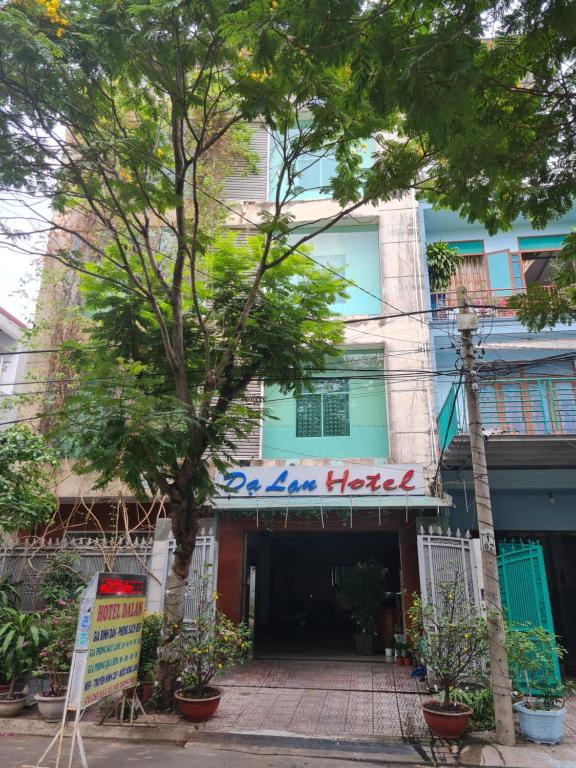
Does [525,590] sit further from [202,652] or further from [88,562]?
[88,562]

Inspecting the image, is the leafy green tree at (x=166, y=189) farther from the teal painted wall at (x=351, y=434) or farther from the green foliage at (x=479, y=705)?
the teal painted wall at (x=351, y=434)

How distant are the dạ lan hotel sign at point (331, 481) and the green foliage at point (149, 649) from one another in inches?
138

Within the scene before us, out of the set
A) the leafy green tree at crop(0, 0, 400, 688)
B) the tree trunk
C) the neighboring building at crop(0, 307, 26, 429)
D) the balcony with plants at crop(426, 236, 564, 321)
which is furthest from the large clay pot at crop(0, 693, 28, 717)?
the balcony with plants at crop(426, 236, 564, 321)

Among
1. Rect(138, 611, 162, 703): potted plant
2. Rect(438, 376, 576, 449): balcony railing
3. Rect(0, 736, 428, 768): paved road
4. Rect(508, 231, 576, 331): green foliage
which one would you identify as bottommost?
Rect(0, 736, 428, 768): paved road

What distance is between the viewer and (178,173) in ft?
21.7

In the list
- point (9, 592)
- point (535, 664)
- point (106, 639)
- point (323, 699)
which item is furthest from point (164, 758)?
point (9, 592)

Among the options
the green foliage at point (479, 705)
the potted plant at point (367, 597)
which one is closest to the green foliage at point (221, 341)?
the green foliage at point (479, 705)

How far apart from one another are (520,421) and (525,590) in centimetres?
359

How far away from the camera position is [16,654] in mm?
7391

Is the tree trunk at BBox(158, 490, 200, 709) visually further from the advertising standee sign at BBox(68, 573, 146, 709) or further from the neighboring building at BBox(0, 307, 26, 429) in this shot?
the neighboring building at BBox(0, 307, 26, 429)

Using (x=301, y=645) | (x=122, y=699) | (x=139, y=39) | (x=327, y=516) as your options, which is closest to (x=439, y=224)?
(x=327, y=516)

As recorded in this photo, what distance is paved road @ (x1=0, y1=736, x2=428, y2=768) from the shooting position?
5645 mm

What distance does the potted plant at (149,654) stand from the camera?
7.37 meters

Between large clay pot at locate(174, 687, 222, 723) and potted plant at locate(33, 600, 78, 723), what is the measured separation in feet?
5.05
